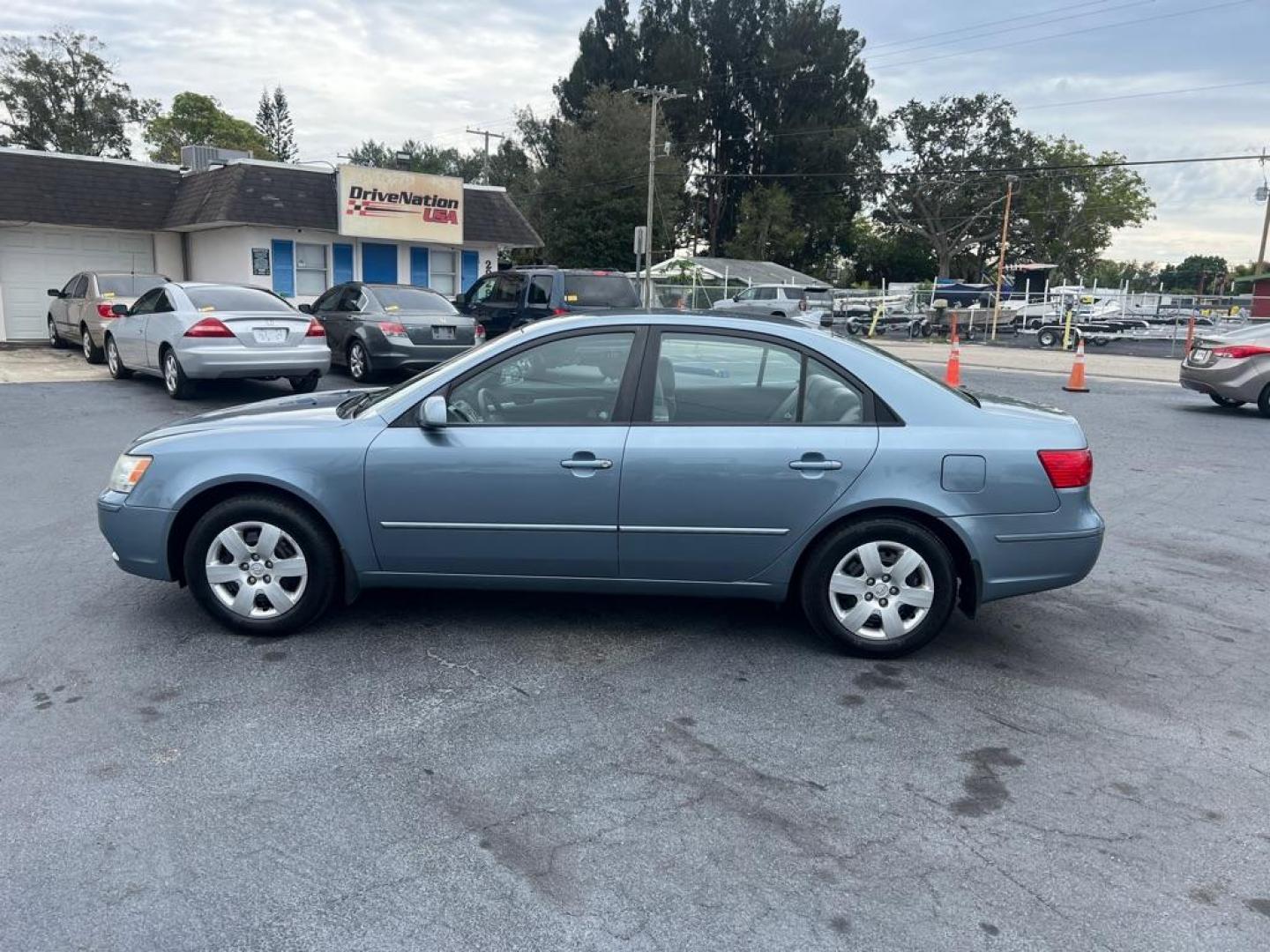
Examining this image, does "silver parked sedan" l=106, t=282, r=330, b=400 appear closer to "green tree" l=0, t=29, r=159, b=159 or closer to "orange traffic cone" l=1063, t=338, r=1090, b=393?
"orange traffic cone" l=1063, t=338, r=1090, b=393

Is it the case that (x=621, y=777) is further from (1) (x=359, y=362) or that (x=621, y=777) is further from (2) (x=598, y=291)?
(2) (x=598, y=291)

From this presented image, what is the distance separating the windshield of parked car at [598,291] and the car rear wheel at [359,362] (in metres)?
3.24

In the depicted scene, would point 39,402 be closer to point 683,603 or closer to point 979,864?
point 683,603

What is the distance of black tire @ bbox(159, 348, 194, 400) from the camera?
40.3 feet

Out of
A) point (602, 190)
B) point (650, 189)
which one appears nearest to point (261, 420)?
point (650, 189)

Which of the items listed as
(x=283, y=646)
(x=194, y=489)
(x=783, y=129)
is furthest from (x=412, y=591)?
(x=783, y=129)

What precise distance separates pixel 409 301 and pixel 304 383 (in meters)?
2.09

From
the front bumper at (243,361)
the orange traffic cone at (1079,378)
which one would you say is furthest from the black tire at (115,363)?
the orange traffic cone at (1079,378)

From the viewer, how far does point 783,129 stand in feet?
206

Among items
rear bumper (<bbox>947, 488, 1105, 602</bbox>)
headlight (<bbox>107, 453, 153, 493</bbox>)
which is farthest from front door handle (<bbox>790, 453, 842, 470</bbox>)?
headlight (<bbox>107, 453, 153, 493</bbox>)

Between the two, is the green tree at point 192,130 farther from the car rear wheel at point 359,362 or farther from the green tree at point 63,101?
the car rear wheel at point 359,362

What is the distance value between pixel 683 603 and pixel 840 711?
1.40 m

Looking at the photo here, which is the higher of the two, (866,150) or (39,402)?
(866,150)

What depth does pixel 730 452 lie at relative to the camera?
4355 millimetres
